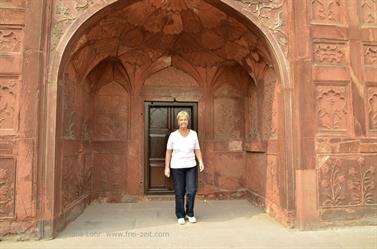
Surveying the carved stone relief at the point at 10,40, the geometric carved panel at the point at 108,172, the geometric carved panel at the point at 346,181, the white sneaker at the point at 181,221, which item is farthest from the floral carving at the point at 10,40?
the geometric carved panel at the point at 346,181

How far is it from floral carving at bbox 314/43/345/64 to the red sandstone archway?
0.52 m

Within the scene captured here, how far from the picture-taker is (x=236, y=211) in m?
5.32

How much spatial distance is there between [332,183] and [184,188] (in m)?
2.15

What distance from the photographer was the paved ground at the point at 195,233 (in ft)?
11.9

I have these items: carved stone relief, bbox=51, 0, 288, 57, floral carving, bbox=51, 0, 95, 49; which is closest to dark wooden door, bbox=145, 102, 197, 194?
carved stone relief, bbox=51, 0, 288, 57

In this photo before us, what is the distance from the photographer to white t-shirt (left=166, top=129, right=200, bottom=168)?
4.60m

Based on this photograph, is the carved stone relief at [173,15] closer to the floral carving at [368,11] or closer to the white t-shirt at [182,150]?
the floral carving at [368,11]

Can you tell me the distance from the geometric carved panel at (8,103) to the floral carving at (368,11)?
16.8 feet

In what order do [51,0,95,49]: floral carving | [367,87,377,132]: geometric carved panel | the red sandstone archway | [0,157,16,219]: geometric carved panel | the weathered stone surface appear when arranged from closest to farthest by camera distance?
[0,157,16,219]: geometric carved panel < the weathered stone surface < [51,0,95,49]: floral carving < the red sandstone archway < [367,87,377,132]: geometric carved panel

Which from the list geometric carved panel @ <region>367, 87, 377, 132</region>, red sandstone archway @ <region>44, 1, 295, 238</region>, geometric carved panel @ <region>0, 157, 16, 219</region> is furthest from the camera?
geometric carved panel @ <region>367, 87, 377, 132</region>

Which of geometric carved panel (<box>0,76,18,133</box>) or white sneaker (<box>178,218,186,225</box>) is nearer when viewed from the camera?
geometric carved panel (<box>0,76,18,133</box>)

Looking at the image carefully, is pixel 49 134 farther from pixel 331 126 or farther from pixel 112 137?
pixel 331 126

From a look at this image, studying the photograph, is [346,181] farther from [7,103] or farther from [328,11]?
[7,103]

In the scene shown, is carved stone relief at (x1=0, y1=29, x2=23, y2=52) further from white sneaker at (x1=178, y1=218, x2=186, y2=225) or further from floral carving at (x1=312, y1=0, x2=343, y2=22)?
floral carving at (x1=312, y1=0, x2=343, y2=22)
